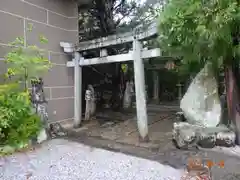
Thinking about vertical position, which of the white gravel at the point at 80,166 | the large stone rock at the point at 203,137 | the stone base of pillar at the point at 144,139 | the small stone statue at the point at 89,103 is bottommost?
the white gravel at the point at 80,166

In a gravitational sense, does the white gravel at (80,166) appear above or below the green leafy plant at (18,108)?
below

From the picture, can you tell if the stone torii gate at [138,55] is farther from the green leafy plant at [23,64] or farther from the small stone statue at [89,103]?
the green leafy plant at [23,64]

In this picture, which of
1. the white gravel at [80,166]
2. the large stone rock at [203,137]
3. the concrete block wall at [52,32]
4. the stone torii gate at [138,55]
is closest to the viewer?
the white gravel at [80,166]

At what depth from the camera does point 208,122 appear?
13.0 feet

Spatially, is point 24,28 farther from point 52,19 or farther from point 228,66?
point 228,66

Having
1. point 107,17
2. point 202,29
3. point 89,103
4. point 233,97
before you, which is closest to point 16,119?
point 89,103

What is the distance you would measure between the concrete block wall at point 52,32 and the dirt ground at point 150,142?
1029 millimetres

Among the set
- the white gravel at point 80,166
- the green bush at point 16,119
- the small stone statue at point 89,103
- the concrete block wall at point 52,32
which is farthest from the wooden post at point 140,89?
the small stone statue at point 89,103

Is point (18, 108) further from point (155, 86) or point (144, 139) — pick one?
point (155, 86)

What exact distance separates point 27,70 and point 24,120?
1.05 metres

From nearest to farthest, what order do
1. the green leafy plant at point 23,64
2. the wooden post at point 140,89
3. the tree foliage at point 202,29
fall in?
the tree foliage at point 202,29 → the green leafy plant at point 23,64 → the wooden post at point 140,89

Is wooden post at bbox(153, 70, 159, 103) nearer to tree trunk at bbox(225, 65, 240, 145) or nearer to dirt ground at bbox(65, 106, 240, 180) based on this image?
dirt ground at bbox(65, 106, 240, 180)

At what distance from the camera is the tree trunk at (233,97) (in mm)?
3703

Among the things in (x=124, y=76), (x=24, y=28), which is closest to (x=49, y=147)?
(x=24, y=28)
